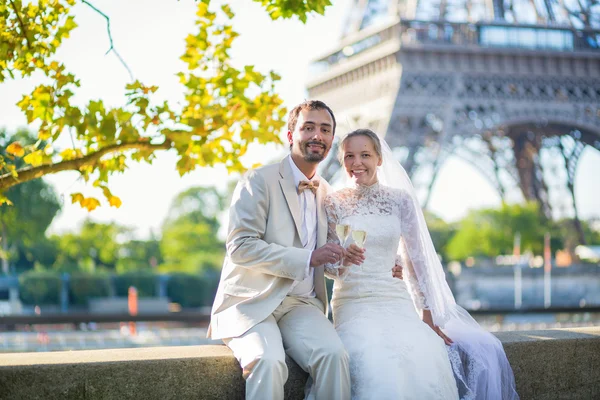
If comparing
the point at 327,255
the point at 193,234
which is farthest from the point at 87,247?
the point at 327,255

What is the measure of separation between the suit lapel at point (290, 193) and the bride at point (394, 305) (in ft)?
0.88

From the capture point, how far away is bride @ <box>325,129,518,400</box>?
4289mm

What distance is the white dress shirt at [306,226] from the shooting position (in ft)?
15.4

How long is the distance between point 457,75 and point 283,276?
100 feet

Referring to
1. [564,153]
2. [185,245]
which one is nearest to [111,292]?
[185,245]

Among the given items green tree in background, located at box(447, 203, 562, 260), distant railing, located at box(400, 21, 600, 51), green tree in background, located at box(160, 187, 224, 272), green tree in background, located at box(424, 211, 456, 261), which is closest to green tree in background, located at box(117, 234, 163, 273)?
green tree in background, located at box(160, 187, 224, 272)

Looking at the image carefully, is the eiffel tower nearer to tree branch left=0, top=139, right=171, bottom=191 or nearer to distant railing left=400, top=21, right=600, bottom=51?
distant railing left=400, top=21, right=600, bottom=51

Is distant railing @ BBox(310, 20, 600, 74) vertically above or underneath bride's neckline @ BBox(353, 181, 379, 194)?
above

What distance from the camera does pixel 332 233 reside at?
4922 mm

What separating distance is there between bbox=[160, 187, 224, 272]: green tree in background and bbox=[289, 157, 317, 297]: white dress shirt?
54.2m

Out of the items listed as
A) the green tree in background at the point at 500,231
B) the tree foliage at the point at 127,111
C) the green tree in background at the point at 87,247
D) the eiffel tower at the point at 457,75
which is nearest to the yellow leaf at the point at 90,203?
the tree foliage at the point at 127,111

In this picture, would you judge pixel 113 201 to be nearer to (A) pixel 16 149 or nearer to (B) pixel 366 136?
(A) pixel 16 149

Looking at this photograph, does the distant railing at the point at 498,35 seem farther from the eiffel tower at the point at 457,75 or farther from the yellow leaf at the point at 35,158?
the yellow leaf at the point at 35,158

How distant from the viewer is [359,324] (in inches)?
180
